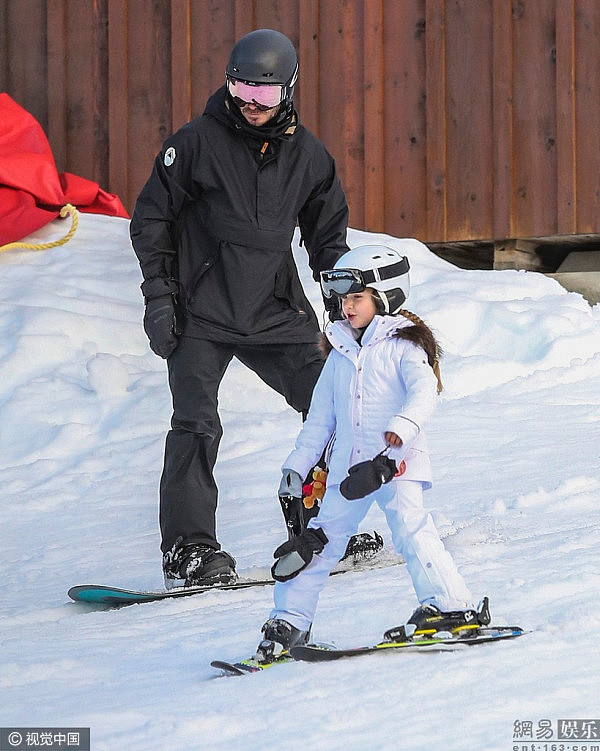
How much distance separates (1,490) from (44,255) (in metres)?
3.12

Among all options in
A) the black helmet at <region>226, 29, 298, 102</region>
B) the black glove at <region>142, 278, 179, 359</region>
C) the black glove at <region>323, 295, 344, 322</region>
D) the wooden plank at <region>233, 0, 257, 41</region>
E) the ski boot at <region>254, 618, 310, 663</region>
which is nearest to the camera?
the ski boot at <region>254, 618, 310, 663</region>

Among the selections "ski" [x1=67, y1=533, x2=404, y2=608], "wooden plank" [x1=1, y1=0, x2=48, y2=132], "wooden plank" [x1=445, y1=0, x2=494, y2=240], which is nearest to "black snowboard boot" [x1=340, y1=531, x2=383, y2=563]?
"ski" [x1=67, y1=533, x2=404, y2=608]

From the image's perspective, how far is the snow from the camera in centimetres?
238

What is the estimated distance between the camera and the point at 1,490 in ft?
18.4

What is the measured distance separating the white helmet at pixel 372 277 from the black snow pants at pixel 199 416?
1.08 metres

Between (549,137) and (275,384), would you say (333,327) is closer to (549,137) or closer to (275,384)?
(275,384)

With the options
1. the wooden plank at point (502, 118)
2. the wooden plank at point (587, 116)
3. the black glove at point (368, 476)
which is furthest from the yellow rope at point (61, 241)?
the black glove at point (368, 476)

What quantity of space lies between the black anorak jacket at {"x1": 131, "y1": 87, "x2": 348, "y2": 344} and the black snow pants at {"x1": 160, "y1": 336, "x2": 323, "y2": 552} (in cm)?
7

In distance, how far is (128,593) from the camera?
367 cm

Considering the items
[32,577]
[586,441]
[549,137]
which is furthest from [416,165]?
[32,577]

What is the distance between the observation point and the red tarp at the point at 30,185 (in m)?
8.25

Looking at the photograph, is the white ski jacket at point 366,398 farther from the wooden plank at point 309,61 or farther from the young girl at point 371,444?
the wooden plank at point 309,61

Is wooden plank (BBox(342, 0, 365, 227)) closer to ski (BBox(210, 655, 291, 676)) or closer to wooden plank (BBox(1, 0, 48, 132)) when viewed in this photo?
wooden plank (BBox(1, 0, 48, 132))

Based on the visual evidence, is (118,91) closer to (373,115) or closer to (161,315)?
(373,115)
